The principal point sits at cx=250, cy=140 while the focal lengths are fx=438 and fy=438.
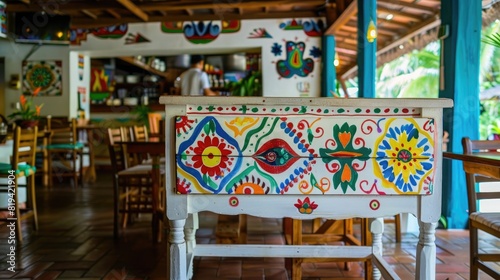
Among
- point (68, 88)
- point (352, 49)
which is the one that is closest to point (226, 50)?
point (68, 88)

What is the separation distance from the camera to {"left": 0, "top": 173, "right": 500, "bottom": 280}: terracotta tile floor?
2516 mm

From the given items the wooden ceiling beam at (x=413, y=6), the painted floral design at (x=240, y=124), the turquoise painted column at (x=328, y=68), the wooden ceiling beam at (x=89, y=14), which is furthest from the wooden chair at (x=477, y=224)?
the wooden ceiling beam at (x=89, y=14)

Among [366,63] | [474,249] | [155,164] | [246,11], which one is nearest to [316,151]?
[474,249]

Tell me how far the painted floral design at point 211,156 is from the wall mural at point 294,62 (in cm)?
554

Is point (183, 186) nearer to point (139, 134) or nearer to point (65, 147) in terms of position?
point (139, 134)

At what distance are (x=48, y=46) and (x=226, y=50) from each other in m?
2.92

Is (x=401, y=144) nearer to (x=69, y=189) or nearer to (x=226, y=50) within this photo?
(x=69, y=189)

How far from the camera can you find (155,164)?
123 inches

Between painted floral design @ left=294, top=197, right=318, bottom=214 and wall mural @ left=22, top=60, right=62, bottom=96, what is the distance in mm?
6598

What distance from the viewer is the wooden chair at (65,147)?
6074mm

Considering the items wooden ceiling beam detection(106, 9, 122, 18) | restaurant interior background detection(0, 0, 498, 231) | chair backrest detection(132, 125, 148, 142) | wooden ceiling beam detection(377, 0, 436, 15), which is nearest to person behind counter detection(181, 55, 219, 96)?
chair backrest detection(132, 125, 148, 142)

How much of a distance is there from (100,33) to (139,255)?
528 cm

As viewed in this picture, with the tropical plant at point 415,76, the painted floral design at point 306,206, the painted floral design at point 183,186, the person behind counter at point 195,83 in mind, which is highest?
the tropical plant at point 415,76

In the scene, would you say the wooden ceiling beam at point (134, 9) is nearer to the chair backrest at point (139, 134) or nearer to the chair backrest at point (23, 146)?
the chair backrest at point (139, 134)
